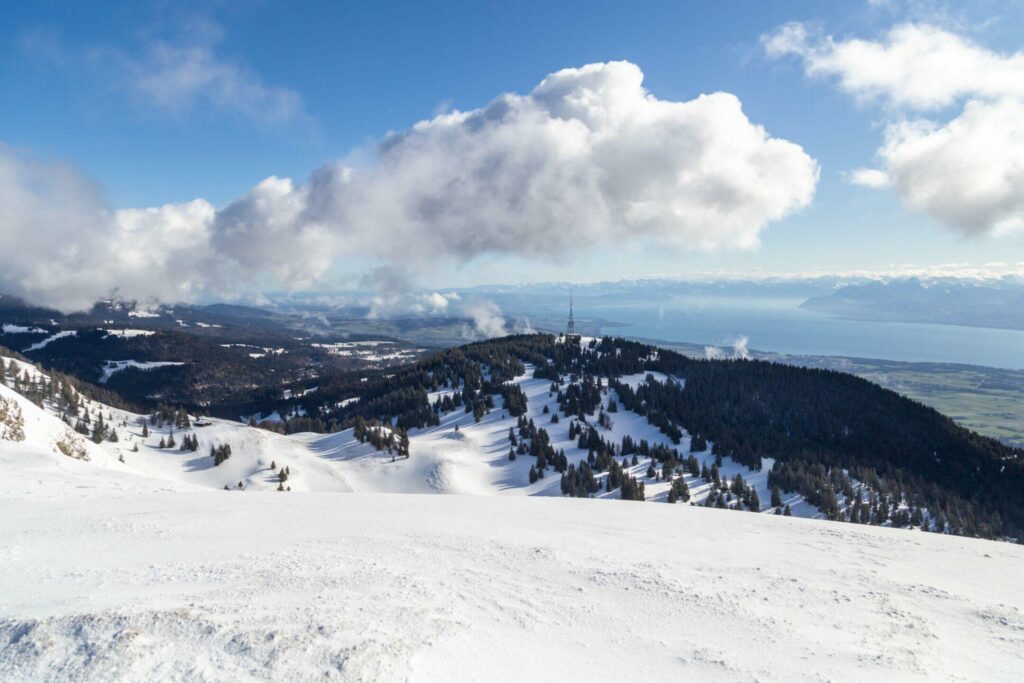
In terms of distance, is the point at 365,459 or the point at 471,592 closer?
the point at 471,592

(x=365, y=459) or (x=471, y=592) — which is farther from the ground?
(x=471, y=592)

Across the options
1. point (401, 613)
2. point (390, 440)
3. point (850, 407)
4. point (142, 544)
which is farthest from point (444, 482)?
point (850, 407)

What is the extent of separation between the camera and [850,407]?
9938 centimetres

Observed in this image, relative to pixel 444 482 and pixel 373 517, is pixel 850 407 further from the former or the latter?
pixel 373 517

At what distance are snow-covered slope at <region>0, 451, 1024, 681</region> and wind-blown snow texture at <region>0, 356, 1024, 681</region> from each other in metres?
0.07

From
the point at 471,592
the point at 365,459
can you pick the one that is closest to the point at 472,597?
the point at 471,592

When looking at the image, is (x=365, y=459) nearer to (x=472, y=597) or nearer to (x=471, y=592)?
(x=471, y=592)

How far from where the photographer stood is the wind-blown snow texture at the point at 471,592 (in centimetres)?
1038

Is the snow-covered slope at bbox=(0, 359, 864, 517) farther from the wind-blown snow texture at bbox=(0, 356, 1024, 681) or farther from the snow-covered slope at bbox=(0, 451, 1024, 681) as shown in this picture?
the snow-covered slope at bbox=(0, 451, 1024, 681)

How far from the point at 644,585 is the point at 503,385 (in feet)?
312

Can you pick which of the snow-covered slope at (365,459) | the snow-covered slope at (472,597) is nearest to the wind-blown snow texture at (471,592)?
the snow-covered slope at (472,597)

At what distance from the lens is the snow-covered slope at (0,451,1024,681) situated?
406 inches

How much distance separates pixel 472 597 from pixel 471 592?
0.31 m

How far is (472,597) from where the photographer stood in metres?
13.7
